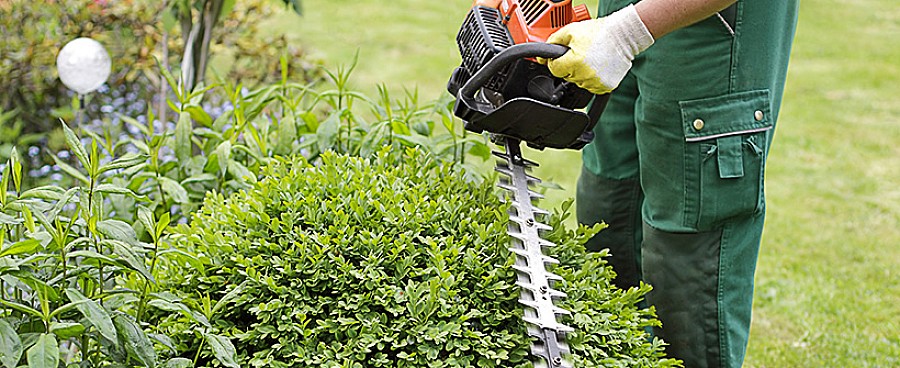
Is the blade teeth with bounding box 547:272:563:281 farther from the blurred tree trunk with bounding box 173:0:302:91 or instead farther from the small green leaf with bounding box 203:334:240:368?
the blurred tree trunk with bounding box 173:0:302:91

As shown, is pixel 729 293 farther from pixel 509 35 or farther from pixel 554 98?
pixel 509 35

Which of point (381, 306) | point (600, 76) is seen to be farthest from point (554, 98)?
point (381, 306)

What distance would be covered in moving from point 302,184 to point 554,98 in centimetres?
59

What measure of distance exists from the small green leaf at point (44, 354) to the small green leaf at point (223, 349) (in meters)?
0.27

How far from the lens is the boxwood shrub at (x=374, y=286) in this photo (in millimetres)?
1675

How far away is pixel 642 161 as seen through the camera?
2.16 metres

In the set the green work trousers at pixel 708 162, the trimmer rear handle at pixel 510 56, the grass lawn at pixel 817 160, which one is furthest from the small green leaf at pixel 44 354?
the grass lawn at pixel 817 160

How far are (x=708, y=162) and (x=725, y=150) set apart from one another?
0.15ft

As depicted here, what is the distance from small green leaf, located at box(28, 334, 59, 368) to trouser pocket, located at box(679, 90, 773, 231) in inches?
52.9

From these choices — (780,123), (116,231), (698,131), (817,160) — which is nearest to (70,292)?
(116,231)

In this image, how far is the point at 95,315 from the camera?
1462mm

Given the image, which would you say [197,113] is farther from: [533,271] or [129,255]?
[533,271]

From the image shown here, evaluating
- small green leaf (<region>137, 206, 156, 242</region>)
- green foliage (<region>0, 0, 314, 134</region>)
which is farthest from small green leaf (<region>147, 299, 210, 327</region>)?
green foliage (<region>0, 0, 314, 134</region>)

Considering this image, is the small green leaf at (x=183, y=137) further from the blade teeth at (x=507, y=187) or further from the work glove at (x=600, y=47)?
the work glove at (x=600, y=47)
